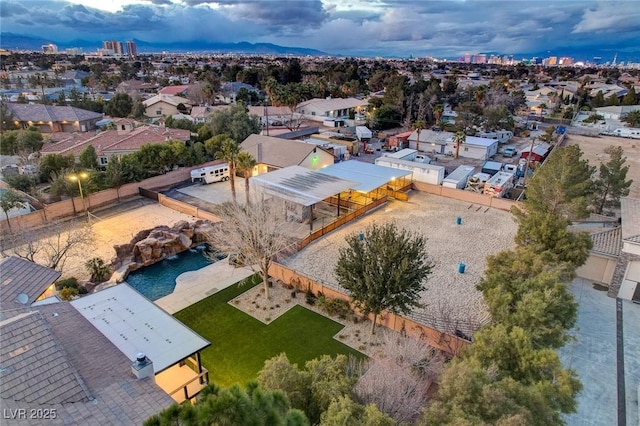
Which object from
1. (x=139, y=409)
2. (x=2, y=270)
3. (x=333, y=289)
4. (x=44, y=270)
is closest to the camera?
(x=139, y=409)

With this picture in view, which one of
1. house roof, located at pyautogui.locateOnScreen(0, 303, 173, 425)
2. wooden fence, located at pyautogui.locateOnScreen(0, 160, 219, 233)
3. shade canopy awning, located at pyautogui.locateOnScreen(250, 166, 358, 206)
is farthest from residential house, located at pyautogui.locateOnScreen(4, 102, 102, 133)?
house roof, located at pyautogui.locateOnScreen(0, 303, 173, 425)

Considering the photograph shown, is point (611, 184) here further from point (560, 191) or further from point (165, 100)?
point (165, 100)

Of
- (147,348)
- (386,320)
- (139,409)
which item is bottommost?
(386,320)

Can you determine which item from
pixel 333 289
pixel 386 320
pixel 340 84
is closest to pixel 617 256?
pixel 386 320

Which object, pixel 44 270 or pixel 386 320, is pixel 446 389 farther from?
pixel 44 270

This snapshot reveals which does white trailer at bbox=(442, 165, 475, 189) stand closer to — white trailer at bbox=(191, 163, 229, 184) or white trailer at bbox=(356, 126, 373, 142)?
white trailer at bbox=(356, 126, 373, 142)

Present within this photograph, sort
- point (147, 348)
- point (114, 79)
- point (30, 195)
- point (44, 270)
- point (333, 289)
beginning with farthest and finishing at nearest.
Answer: point (114, 79) < point (30, 195) < point (333, 289) < point (44, 270) < point (147, 348)

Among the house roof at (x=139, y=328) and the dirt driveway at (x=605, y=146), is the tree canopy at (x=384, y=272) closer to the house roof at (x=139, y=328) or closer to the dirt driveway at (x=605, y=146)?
the house roof at (x=139, y=328)
